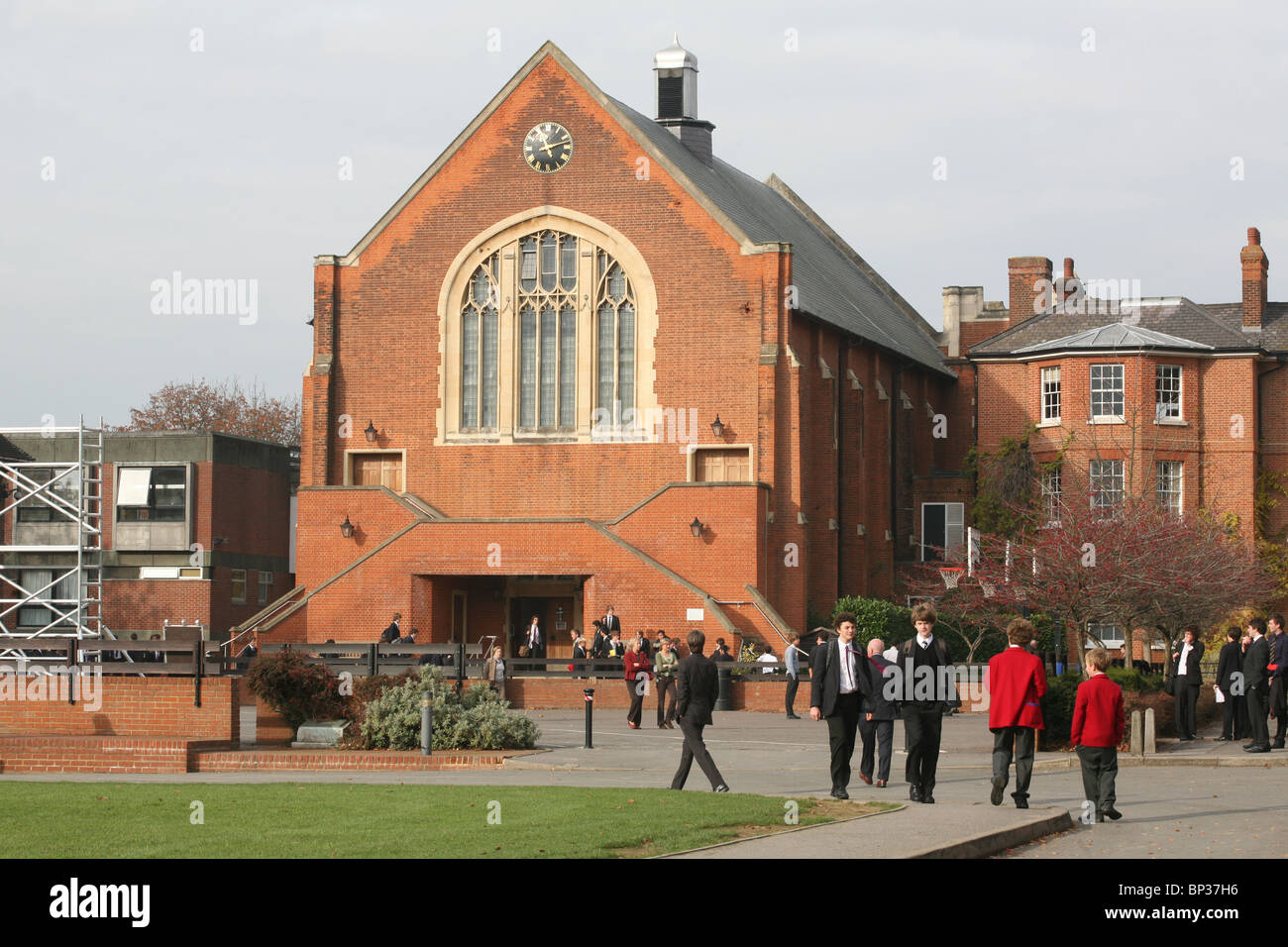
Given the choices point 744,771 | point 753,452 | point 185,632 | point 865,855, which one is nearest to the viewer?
point 865,855

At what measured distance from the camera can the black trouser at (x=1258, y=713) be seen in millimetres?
23109

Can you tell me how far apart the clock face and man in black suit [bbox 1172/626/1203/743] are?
75.5ft

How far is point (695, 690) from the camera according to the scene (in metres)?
17.8

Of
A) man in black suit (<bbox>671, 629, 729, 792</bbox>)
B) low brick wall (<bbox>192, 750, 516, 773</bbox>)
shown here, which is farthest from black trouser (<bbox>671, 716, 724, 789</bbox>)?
low brick wall (<bbox>192, 750, 516, 773</bbox>)

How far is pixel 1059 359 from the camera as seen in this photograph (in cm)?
4650

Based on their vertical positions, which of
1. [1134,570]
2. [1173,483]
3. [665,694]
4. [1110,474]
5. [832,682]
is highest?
[1110,474]

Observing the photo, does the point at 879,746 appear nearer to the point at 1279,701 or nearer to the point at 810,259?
the point at 1279,701

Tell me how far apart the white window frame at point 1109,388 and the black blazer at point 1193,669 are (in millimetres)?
20509

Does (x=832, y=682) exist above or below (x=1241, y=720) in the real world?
above

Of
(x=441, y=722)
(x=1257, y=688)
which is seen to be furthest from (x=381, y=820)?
(x=1257, y=688)

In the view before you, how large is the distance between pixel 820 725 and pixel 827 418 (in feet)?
49.9

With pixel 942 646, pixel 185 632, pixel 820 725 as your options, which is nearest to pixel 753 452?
pixel 820 725

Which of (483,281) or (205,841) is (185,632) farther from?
(205,841)

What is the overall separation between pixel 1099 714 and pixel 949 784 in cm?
435
